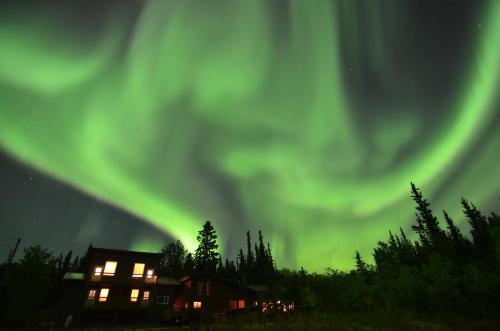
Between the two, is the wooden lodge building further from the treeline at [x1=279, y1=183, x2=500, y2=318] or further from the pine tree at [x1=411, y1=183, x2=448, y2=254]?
the pine tree at [x1=411, y1=183, x2=448, y2=254]

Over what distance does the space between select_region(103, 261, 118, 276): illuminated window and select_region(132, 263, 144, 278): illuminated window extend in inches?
96.3

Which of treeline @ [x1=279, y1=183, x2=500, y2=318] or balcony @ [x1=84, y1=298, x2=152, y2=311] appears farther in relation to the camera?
balcony @ [x1=84, y1=298, x2=152, y2=311]

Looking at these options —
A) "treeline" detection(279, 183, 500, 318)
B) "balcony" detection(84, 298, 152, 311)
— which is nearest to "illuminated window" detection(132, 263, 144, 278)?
"balcony" detection(84, 298, 152, 311)

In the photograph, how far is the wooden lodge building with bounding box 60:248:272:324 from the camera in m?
33.9

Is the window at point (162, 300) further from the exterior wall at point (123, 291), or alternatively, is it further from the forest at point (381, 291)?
the forest at point (381, 291)

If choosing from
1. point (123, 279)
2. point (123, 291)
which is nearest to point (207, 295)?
point (123, 291)

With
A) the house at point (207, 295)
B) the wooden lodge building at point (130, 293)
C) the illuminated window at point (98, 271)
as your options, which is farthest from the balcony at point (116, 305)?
the house at point (207, 295)

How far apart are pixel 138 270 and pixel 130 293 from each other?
2829 mm

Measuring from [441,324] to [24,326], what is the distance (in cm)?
3515

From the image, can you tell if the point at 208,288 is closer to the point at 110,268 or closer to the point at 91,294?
the point at 110,268

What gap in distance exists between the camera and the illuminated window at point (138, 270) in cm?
3759

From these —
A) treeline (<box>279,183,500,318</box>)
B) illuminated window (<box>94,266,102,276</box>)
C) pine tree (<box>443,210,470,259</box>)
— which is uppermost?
pine tree (<box>443,210,470,259</box>)

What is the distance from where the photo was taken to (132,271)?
1481 inches

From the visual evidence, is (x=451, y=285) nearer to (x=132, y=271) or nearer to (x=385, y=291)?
(x=385, y=291)
